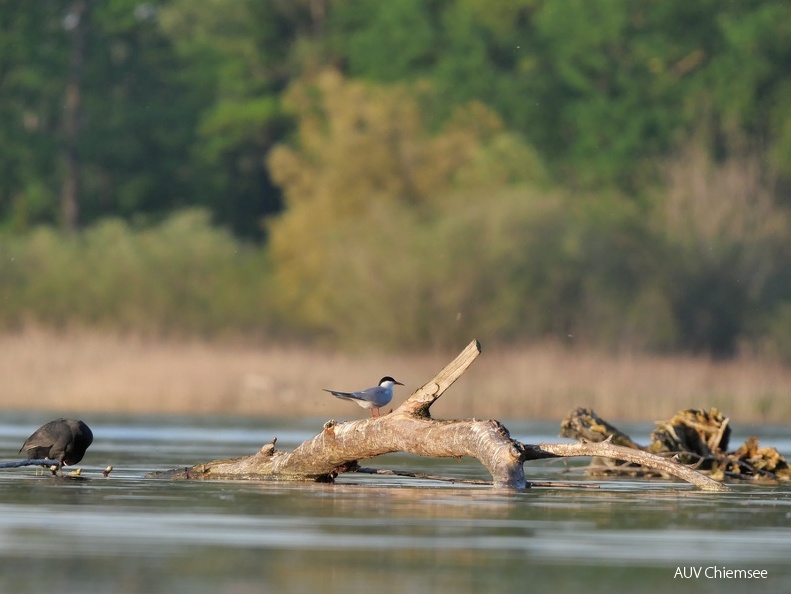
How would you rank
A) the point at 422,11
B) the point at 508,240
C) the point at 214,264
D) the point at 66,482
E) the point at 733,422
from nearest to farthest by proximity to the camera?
the point at 66,482
the point at 733,422
the point at 508,240
the point at 214,264
the point at 422,11

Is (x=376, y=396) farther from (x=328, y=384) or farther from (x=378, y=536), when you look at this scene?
(x=328, y=384)

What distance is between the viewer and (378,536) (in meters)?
11.8

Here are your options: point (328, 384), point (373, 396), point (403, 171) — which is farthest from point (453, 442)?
point (403, 171)

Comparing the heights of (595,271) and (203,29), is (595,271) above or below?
below

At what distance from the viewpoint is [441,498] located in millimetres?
14742

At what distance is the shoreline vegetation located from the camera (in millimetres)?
30484

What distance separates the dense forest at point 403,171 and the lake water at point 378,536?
25.4 meters

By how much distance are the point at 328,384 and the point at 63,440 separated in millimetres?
16002

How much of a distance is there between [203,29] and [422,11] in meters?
7.58

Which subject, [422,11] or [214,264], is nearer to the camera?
[214,264]

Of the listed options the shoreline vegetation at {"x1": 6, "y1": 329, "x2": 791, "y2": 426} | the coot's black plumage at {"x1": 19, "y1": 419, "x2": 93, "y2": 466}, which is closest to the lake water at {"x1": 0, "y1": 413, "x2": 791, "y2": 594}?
the coot's black plumage at {"x1": 19, "y1": 419, "x2": 93, "y2": 466}

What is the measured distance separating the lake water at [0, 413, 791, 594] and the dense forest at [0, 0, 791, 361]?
25.4m

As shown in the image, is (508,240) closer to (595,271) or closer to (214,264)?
(595,271)

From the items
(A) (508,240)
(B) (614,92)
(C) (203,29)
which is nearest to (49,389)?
(A) (508,240)
